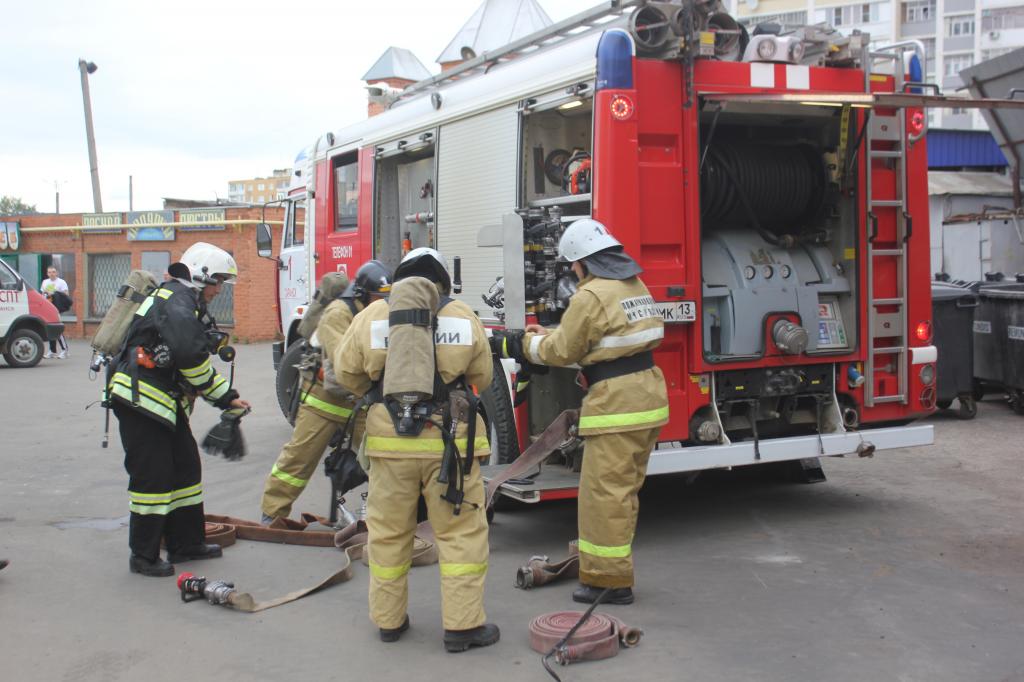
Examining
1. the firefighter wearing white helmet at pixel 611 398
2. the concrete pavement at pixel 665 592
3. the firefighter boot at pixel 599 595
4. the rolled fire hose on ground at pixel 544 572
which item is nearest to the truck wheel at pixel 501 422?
the concrete pavement at pixel 665 592

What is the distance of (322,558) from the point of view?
5.96 m

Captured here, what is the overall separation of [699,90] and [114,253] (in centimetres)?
2583

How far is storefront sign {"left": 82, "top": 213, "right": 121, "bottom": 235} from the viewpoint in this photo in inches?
1110

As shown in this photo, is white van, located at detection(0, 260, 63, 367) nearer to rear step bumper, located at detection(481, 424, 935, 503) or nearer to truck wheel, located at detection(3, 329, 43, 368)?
truck wheel, located at detection(3, 329, 43, 368)

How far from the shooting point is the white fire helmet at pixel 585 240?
16.8ft

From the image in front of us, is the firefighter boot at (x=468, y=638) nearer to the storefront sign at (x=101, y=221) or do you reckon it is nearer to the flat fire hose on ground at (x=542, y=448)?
the flat fire hose on ground at (x=542, y=448)

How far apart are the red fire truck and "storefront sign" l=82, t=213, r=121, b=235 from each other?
23604 millimetres

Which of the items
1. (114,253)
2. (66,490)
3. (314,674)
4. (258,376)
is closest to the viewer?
(314,674)

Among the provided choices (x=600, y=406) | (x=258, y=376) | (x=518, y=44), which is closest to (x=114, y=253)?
(x=258, y=376)

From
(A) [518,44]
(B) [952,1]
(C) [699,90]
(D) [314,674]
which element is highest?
(B) [952,1]

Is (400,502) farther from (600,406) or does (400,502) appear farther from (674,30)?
(674,30)

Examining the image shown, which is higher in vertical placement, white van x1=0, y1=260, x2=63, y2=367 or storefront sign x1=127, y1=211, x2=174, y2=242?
storefront sign x1=127, y1=211, x2=174, y2=242

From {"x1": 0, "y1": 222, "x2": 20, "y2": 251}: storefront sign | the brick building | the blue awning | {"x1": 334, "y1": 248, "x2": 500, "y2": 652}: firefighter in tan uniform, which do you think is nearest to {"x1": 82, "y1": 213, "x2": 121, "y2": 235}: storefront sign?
the brick building

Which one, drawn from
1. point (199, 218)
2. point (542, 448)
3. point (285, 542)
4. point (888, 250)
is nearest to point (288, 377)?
point (285, 542)
